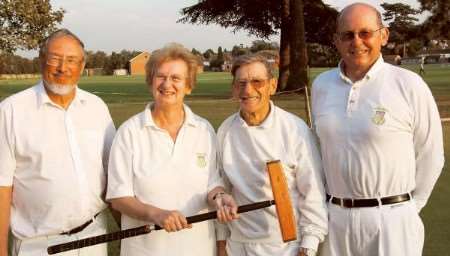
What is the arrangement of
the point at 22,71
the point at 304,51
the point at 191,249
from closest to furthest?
the point at 191,249 → the point at 304,51 → the point at 22,71

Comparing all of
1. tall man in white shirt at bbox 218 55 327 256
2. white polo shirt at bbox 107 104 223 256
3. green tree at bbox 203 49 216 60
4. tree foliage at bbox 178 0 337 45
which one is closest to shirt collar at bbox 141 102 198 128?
white polo shirt at bbox 107 104 223 256

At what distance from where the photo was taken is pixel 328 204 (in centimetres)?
380

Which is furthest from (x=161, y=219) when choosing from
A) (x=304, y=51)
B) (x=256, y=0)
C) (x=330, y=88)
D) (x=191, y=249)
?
(x=256, y=0)

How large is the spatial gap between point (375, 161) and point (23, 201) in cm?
201

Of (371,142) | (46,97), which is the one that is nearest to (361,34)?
(371,142)

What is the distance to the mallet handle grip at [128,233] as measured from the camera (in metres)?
3.27

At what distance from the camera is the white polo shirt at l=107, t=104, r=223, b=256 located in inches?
133

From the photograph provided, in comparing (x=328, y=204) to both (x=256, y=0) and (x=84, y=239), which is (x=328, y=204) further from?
(x=256, y=0)

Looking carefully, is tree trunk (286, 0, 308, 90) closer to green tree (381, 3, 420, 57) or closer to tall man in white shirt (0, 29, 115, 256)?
tall man in white shirt (0, 29, 115, 256)

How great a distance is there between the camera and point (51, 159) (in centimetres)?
335

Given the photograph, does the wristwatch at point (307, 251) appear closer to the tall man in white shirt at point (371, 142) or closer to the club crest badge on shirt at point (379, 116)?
the tall man in white shirt at point (371, 142)

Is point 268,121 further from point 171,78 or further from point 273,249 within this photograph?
point 273,249

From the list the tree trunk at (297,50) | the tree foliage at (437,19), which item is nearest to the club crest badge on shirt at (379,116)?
the tree foliage at (437,19)

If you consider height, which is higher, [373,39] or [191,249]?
[373,39]
